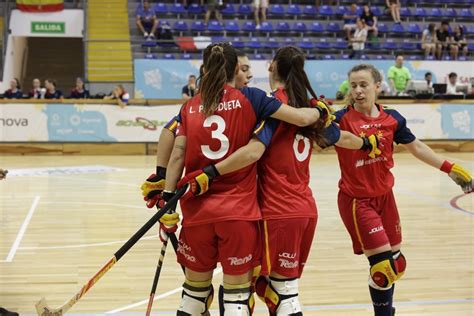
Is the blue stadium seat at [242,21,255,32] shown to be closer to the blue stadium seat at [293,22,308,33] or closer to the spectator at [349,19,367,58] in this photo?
the blue stadium seat at [293,22,308,33]

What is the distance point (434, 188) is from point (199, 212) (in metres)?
9.13

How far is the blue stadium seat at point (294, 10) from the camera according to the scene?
2323cm

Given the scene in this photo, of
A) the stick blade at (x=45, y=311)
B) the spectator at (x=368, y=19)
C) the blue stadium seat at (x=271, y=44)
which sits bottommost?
the blue stadium seat at (x=271, y=44)

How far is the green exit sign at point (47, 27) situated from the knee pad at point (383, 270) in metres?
20.1

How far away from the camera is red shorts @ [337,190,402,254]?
4.64 m

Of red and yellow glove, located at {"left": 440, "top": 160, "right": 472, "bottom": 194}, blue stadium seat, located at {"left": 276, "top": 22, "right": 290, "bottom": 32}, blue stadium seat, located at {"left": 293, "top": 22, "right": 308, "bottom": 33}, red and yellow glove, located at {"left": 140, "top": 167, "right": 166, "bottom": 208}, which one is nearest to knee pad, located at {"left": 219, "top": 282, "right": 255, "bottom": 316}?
red and yellow glove, located at {"left": 140, "top": 167, "right": 166, "bottom": 208}

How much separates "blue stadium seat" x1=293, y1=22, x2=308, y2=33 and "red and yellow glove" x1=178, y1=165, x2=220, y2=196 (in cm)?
1935

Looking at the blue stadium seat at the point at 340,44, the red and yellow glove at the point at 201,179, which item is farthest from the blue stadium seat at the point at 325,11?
the red and yellow glove at the point at 201,179

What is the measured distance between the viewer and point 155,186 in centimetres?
411

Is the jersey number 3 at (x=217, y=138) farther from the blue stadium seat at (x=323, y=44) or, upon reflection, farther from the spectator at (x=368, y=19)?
the spectator at (x=368, y=19)

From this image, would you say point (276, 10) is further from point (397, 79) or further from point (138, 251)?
point (138, 251)

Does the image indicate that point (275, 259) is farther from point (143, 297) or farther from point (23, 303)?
point (23, 303)

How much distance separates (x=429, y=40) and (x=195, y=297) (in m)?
19.8

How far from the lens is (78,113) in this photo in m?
16.4
